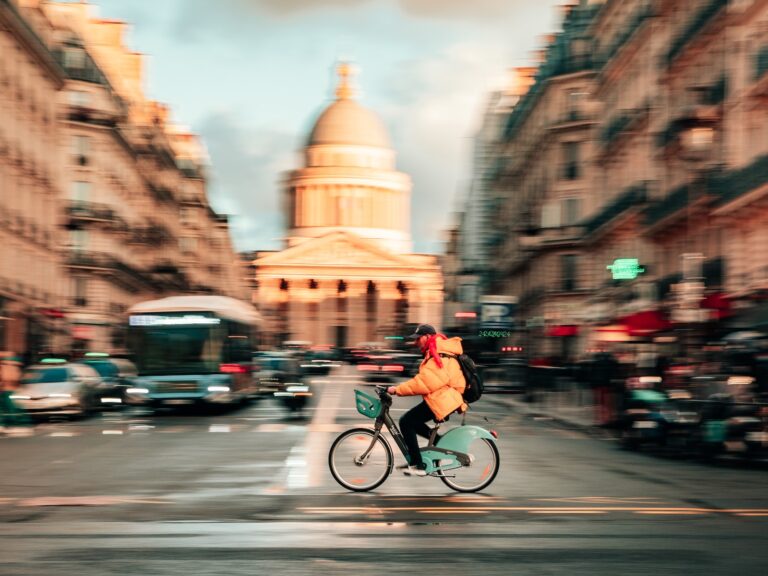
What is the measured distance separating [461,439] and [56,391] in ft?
65.3

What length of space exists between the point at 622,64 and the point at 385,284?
378 ft

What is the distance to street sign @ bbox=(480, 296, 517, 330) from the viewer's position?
222ft

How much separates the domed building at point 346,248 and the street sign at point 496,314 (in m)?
85.1

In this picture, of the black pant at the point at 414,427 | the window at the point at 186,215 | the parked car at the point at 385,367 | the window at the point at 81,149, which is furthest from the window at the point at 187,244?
the black pant at the point at 414,427

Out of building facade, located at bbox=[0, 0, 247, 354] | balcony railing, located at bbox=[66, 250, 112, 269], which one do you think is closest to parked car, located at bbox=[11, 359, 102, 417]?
building facade, located at bbox=[0, 0, 247, 354]

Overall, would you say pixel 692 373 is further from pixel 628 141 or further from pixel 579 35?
pixel 579 35

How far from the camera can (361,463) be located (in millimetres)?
14195

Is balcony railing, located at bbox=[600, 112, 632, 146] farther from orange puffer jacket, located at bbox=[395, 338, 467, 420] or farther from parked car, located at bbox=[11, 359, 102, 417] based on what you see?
orange puffer jacket, located at bbox=[395, 338, 467, 420]

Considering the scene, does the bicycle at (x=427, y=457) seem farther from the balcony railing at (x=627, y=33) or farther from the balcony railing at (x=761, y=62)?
the balcony railing at (x=627, y=33)

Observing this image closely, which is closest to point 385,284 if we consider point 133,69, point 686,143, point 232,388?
point 133,69

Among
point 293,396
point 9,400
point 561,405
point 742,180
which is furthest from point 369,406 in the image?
point 561,405

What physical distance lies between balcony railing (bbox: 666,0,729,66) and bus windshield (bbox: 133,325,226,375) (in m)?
13.8

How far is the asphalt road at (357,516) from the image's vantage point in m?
9.24

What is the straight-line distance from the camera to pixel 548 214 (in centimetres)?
7269
